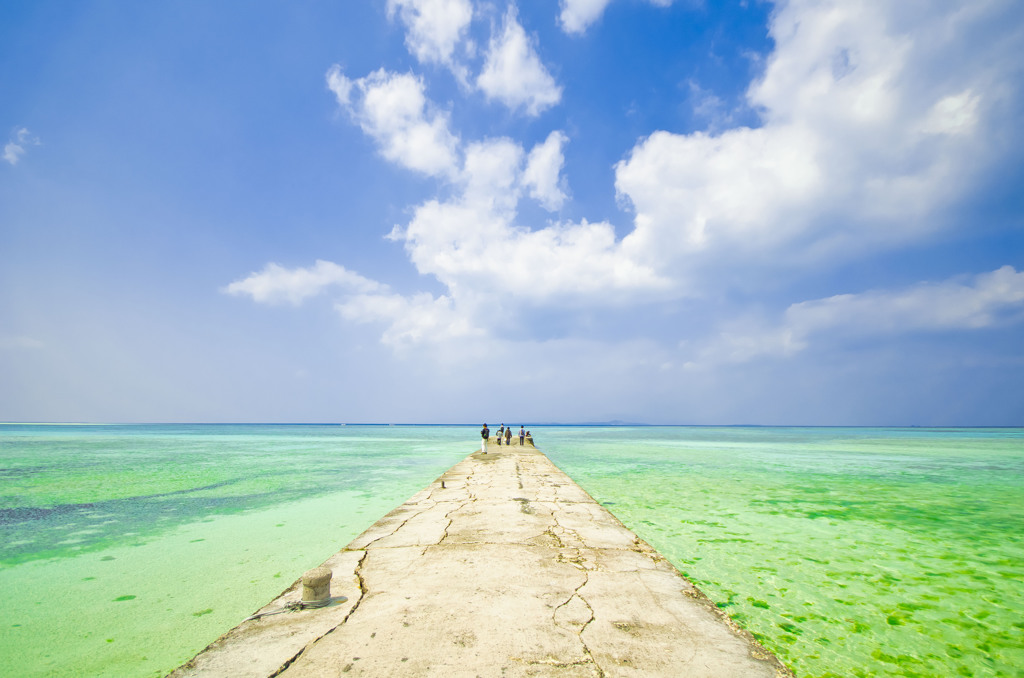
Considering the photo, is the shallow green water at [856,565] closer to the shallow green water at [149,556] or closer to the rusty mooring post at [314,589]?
the rusty mooring post at [314,589]

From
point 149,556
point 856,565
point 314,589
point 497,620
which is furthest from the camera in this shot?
point 149,556

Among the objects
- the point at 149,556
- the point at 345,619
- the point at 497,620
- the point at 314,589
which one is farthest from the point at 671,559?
the point at 149,556

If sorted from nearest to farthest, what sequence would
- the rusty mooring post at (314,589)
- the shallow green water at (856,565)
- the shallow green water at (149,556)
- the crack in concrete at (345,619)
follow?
the crack in concrete at (345,619) < the rusty mooring post at (314,589) < the shallow green water at (856,565) < the shallow green water at (149,556)

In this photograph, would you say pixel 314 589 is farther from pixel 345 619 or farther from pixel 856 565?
pixel 856 565

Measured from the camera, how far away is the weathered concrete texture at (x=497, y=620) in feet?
9.43

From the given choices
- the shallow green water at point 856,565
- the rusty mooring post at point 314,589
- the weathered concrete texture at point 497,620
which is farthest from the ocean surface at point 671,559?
the rusty mooring post at point 314,589

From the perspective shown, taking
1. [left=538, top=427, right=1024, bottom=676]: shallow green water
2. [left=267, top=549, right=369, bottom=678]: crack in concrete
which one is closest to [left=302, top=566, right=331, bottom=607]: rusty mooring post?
[left=267, top=549, right=369, bottom=678]: crack in concrete

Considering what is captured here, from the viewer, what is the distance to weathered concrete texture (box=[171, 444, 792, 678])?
2.88 meters

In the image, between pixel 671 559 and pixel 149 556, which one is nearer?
pixel 671 559

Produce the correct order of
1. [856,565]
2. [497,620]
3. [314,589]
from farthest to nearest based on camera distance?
[856,565], [314,589], [497,620]

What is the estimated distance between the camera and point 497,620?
3.49 meters

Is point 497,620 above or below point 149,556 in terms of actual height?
above

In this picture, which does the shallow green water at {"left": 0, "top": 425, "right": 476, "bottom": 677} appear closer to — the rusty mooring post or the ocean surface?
the ocean surface

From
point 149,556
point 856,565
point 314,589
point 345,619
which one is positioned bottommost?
point 149,556
